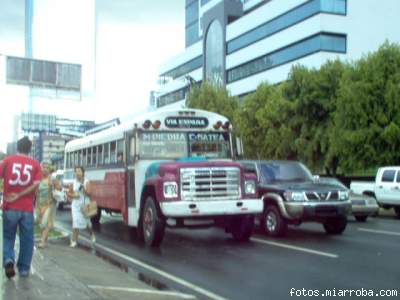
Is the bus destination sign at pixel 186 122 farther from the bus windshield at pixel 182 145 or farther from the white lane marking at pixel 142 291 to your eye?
the white lane marking at pixel 142 291

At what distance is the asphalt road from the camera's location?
8.59 m

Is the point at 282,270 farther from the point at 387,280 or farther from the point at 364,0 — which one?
the point at 364,0

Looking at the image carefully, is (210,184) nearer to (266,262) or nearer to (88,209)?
(266,262)

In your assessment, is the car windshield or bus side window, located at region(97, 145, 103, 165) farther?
bus side window, located at region(97, 145, 103, 165)

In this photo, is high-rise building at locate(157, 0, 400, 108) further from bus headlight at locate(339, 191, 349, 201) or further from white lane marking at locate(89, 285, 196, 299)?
white lane marking at locate(89, 285, 196, 299)

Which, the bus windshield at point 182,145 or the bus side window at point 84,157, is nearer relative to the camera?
the bus windshield at point 182,145

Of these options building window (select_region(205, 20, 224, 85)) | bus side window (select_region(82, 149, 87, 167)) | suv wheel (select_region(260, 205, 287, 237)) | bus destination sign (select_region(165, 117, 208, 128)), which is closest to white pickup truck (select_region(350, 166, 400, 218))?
suv wheel (select_region(260, 205, 287, 237))

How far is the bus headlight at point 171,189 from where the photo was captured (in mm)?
12242

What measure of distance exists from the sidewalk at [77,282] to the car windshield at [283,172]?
5.70 metres

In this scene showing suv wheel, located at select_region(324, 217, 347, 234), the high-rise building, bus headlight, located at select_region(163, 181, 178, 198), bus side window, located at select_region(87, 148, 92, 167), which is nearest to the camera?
bus headlight, located at select_region(163, 181, 178, 198)

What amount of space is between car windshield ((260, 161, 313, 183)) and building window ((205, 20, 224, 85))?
58918 mm

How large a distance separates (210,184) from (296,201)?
2.60m

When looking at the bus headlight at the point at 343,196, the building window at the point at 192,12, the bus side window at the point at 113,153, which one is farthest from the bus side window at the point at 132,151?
the building window at the point at 192,12

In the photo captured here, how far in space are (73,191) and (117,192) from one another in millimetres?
2425
